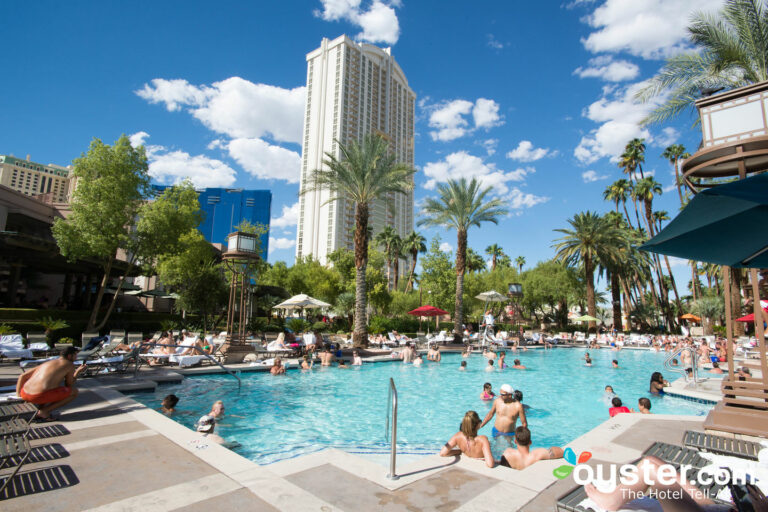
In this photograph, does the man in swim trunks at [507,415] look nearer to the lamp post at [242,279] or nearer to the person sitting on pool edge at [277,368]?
the person sitting on pool edge at [277,368]

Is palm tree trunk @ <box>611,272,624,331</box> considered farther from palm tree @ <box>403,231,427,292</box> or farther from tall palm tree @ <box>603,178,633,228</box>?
palm tree @ <box>403,231,427,292</box>

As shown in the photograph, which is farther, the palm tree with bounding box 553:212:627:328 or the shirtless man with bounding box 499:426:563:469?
the palm tree with bounding box 553:212:627:328

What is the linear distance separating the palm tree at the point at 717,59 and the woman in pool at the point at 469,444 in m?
13.9

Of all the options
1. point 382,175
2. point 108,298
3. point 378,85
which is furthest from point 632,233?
point 378,85

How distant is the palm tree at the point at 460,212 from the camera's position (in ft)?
95.3

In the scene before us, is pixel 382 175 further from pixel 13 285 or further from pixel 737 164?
pixel 13 285

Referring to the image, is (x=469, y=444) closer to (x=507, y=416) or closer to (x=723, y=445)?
(x=507, y=416)

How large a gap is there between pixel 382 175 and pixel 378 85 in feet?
318

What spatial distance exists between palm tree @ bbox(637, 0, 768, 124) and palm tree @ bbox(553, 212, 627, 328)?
87.4 feet

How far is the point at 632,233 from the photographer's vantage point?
43312 mm

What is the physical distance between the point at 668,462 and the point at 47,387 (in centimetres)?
804

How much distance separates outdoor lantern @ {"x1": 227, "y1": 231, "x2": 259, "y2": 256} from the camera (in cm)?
1542

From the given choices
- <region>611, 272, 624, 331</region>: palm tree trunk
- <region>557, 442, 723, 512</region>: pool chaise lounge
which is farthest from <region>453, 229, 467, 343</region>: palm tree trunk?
<region>557, 442, 723, 512</region>: pool chaise lounge

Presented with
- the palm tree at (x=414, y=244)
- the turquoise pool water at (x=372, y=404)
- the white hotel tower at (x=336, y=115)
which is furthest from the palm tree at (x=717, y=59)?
the white hotel tower at (x=336, y=115)
